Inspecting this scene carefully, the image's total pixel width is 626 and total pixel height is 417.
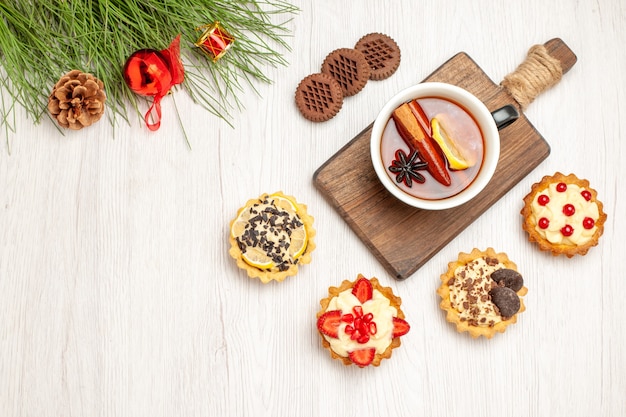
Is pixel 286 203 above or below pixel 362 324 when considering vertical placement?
above

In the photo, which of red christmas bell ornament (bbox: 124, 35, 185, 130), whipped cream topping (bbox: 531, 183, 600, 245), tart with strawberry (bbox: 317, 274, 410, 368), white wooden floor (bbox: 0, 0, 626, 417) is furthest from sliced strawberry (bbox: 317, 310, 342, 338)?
red christmas bell ornament (bbox: 124, 35, 185, 130)

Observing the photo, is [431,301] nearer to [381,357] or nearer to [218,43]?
[381,357]

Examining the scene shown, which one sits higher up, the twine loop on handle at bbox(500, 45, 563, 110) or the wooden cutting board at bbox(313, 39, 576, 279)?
the twine loop on handle at bbox(500, 45, 563, 110)

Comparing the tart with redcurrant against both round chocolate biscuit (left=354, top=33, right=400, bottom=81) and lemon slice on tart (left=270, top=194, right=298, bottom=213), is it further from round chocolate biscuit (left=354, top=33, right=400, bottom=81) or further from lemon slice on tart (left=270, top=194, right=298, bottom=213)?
lemon slice on tart (left=270, top=194, right=298, bottom=213)

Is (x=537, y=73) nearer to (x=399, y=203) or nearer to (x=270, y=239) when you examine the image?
(x=399, y=203)

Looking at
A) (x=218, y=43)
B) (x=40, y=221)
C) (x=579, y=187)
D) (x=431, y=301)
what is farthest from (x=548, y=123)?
(x=40, y=221)

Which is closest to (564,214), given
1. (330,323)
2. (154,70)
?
(330,323)

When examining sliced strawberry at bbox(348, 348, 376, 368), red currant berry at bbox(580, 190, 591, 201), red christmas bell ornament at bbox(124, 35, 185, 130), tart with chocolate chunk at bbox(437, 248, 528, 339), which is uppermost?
red christmas bell ornament at bbox(124, 35, 185, 130)

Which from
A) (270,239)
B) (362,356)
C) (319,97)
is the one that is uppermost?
(319,97)
